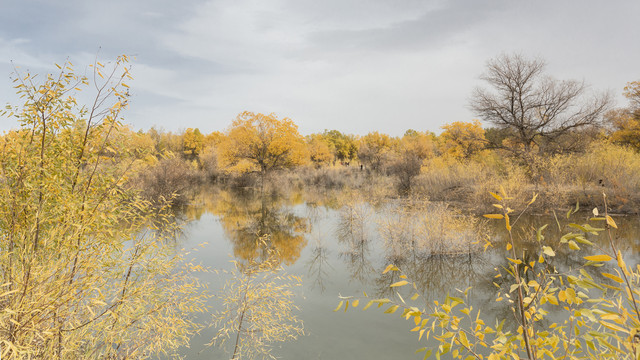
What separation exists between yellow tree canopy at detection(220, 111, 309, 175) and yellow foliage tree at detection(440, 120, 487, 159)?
554 inches

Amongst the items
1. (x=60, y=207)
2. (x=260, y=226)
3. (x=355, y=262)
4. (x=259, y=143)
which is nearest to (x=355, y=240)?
(x=355, y=262)

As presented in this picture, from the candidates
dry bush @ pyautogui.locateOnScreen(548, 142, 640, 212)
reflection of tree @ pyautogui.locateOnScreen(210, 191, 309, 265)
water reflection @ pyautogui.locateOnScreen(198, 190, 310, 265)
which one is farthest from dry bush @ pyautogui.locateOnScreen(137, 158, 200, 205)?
dry bush @ pyautogui.locateOnScreen(548, 142, 640, 212)

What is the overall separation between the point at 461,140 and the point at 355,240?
20.8 m

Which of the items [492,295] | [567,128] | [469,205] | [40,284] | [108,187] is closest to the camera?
[40,284]

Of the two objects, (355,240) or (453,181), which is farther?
(453,181)

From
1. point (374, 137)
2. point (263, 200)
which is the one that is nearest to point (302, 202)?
point (263, 200)

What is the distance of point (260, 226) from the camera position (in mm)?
14359

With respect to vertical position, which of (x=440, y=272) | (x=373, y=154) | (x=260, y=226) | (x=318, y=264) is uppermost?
(x=373, y=154)

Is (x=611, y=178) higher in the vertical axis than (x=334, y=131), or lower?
lower

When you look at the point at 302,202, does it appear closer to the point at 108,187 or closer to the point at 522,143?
the point at 522,143

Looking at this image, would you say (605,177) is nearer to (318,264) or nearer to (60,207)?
(318,264)

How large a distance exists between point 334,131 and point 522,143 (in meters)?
73.6

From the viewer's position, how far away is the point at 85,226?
3.27m

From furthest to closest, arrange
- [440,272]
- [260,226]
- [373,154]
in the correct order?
1. [373,154]
2. [260,226]
3. [440,272]
